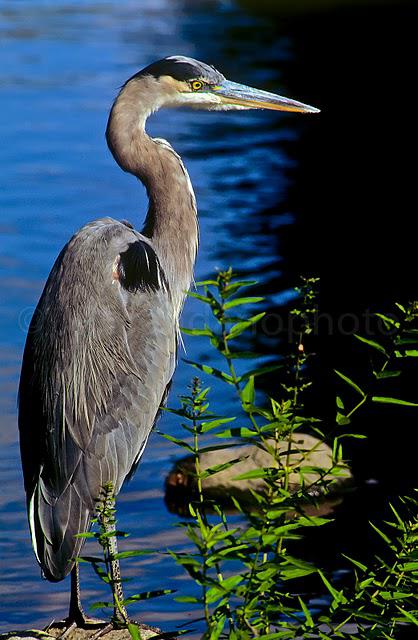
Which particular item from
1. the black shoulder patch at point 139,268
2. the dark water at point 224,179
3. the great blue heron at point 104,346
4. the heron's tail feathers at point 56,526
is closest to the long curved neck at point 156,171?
the great blue heron at point 104,346

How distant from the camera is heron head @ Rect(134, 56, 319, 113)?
4789 mm

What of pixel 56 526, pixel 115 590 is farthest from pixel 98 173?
pixel 115 590

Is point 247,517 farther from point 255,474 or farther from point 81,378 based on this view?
point 81,378

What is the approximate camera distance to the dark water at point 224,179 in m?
6.25

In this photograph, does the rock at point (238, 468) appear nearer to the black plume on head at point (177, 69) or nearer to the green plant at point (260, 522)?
the black plume on head at point (177, 69)

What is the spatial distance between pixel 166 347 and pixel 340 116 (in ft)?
31.6

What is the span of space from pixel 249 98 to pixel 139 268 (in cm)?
106

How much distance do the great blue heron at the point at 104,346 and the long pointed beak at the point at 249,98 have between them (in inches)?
10.6

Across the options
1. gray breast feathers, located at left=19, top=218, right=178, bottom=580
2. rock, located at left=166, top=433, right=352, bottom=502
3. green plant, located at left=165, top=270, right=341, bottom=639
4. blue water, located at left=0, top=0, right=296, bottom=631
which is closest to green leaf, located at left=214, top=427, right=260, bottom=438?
green plant, located at left=165, top=270, right=341, bottom=639

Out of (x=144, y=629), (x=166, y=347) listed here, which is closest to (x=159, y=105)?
(x=166, y=347)

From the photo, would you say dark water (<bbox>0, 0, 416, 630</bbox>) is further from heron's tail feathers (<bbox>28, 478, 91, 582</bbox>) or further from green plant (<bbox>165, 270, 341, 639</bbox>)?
green plant (<bbox>165, 270, 341, 639</bbox>)

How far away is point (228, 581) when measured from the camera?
270cm

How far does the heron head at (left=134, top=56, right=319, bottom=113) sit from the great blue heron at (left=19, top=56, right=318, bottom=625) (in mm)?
11

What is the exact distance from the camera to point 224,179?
11.2 m
